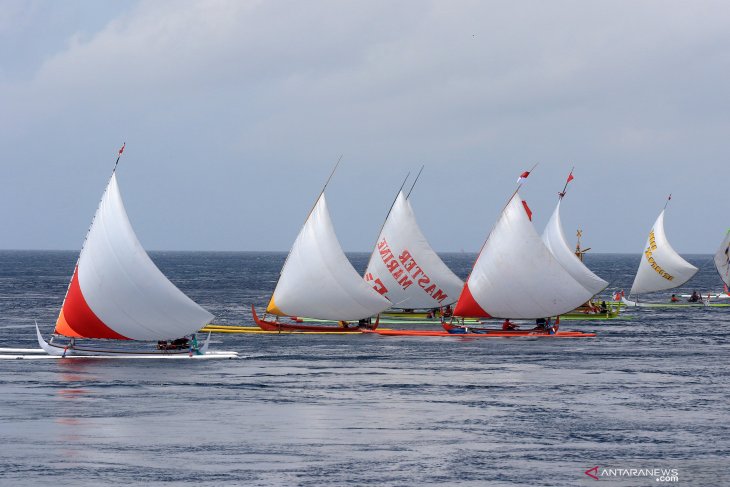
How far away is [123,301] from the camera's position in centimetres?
6234

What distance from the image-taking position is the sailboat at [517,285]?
269 feet

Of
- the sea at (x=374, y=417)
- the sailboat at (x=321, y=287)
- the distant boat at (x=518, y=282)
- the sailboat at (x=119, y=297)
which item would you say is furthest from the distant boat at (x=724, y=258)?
the sailboat at (x=119, y=297)

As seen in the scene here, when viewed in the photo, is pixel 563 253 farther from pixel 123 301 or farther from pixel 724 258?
pixel 123 301

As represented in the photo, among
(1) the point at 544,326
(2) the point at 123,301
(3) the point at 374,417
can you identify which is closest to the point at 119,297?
(2) the point at 123,301

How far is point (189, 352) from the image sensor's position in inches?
2559

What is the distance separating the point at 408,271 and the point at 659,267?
45.6m

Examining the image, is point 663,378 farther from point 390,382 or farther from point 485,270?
point 485,270

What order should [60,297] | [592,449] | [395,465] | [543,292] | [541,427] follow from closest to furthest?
[395,465] < [592,449] < [541,427] < [543,292] < [60,297]

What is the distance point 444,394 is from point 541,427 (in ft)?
28.3

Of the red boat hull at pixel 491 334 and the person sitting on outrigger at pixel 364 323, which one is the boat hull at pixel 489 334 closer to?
the red boat hull at pixel 491 334

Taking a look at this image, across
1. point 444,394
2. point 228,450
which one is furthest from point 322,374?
point 228,450

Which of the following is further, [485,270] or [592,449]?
[485,270]

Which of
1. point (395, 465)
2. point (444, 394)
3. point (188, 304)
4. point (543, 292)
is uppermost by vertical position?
point (543, 292)

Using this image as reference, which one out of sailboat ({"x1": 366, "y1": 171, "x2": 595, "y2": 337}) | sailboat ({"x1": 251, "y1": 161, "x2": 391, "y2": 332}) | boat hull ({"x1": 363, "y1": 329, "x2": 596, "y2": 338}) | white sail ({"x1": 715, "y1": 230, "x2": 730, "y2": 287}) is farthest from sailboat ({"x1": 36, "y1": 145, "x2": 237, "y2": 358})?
white sail ({"x1": 715, "y1": 230, "x2": 730, "y2": 287})
